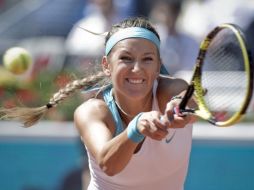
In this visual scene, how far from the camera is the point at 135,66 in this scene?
3.56m

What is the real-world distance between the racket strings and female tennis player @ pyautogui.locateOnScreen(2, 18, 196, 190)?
9.7 inches

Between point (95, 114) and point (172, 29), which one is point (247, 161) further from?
point (95, 114)

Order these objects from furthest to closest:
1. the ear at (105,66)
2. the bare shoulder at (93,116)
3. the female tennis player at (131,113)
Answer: the ear at (105,66)
the bare shoulder at (93,116)
the female tennis player at (131,113)

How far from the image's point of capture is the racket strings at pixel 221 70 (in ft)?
13.5

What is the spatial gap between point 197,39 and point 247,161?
1420mm

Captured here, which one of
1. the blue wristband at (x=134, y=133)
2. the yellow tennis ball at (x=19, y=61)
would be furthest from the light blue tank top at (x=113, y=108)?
the yellow tennis ball at (x=19, y=61)

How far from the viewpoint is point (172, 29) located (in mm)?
7809

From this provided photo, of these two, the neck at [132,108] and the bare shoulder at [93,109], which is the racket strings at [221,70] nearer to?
the neck at [132,108]

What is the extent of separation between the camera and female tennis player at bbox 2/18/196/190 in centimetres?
354

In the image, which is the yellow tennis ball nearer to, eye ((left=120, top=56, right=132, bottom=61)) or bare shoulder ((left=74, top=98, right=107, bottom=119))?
bare shoulder ((left=74, top=98, right=107, bottom=119))

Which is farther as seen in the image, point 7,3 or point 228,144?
point 7,3

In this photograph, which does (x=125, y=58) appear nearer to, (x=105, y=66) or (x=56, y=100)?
(x=105, y=66)

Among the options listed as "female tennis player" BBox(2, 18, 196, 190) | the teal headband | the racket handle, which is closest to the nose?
"female tennis player" BBox(2, 18, 196, 190)

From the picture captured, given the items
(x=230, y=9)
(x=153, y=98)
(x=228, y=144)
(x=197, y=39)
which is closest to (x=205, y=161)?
(x=228, y=144)
